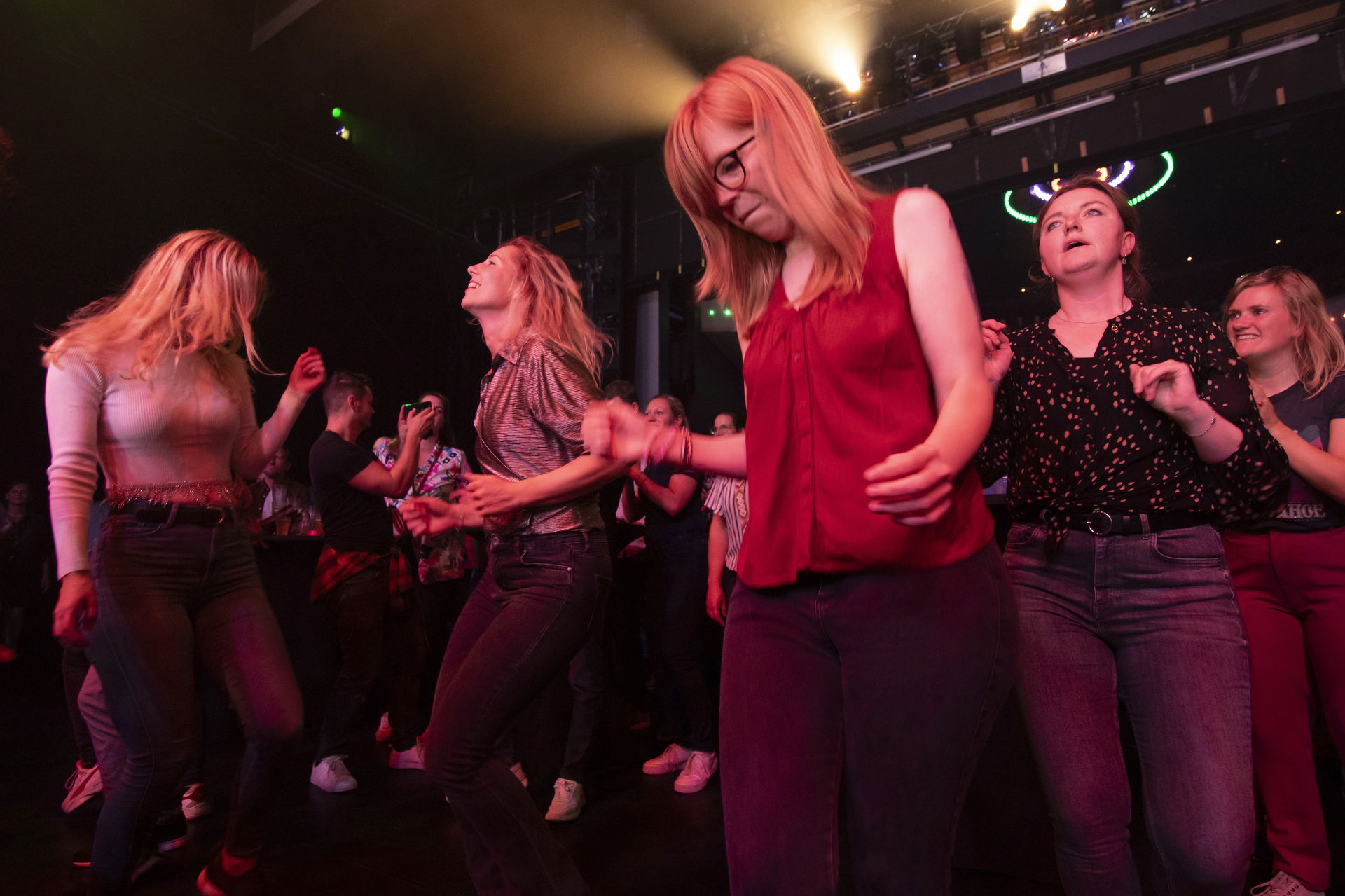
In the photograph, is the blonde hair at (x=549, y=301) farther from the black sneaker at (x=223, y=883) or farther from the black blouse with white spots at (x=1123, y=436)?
the black sneaker at (x=223, y=883)

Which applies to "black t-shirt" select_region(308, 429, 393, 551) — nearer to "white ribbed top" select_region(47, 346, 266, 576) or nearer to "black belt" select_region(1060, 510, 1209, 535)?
"white ribbed top" select_region(47, 346, 266, 576)

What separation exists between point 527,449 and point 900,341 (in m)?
1.22

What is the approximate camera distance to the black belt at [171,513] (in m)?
1.98

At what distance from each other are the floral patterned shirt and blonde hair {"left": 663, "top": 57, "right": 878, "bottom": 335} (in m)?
3.13

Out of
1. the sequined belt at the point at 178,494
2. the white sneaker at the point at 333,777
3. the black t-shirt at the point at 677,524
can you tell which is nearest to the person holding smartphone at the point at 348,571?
the white sneaker at the point at 333,777

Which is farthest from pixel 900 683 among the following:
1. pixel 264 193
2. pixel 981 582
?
pixel 264 193

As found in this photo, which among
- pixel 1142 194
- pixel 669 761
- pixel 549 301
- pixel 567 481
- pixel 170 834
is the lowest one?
pixel 669 761

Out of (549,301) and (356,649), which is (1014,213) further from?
(356,649)

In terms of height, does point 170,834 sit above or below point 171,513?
below

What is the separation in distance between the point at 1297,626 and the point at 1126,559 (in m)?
1.16

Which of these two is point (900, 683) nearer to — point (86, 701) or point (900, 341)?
point (900, 341)

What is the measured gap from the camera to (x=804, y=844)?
3.38ft

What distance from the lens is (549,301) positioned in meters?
2.31

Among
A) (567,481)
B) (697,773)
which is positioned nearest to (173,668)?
(567,481)
